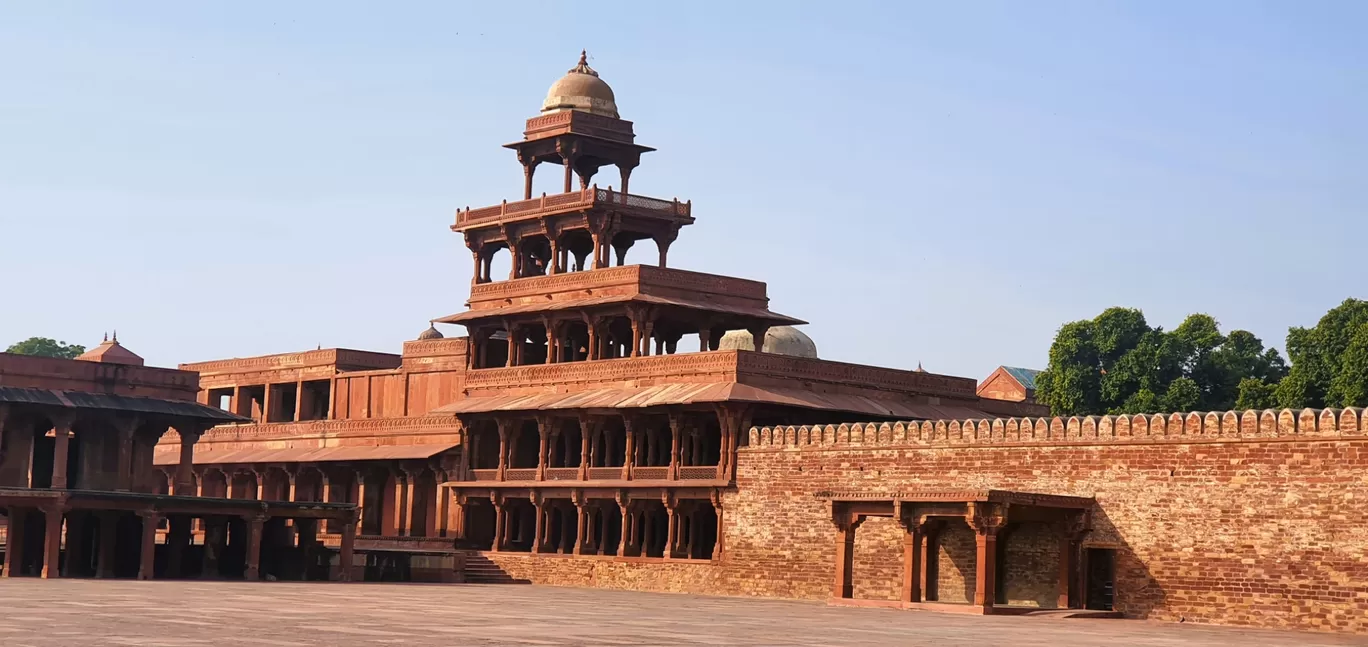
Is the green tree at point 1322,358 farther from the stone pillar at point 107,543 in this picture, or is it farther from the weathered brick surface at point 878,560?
the stone pillar at point 107,543

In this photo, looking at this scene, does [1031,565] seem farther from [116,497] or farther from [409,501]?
[409,501]

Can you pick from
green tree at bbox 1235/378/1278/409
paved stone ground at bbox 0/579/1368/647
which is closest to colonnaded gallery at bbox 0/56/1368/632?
paved stone ground at bbox 0/579/1368/647

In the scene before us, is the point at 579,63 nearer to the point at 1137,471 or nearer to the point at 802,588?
the point at 802,588

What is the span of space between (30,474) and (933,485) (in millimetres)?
25495

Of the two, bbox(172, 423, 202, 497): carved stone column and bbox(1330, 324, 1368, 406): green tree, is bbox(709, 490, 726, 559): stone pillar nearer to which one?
bbox(172, 423, 202, 497): carved stone column

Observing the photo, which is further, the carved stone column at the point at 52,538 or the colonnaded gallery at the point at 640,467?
the carved stone column at the point at 52,538

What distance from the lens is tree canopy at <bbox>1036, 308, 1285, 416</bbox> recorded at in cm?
7662

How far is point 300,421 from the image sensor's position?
6569 cm

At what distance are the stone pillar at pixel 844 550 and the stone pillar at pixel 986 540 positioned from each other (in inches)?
146

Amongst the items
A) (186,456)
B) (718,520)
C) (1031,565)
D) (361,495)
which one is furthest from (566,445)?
(1031,565)

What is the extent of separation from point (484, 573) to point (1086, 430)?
19257mm

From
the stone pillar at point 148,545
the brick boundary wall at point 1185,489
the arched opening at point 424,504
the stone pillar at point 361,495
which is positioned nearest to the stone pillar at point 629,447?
the brick boundary wall at point 1185,489

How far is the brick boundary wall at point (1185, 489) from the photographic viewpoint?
34.5m

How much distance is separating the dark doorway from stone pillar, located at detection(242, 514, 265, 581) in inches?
775
